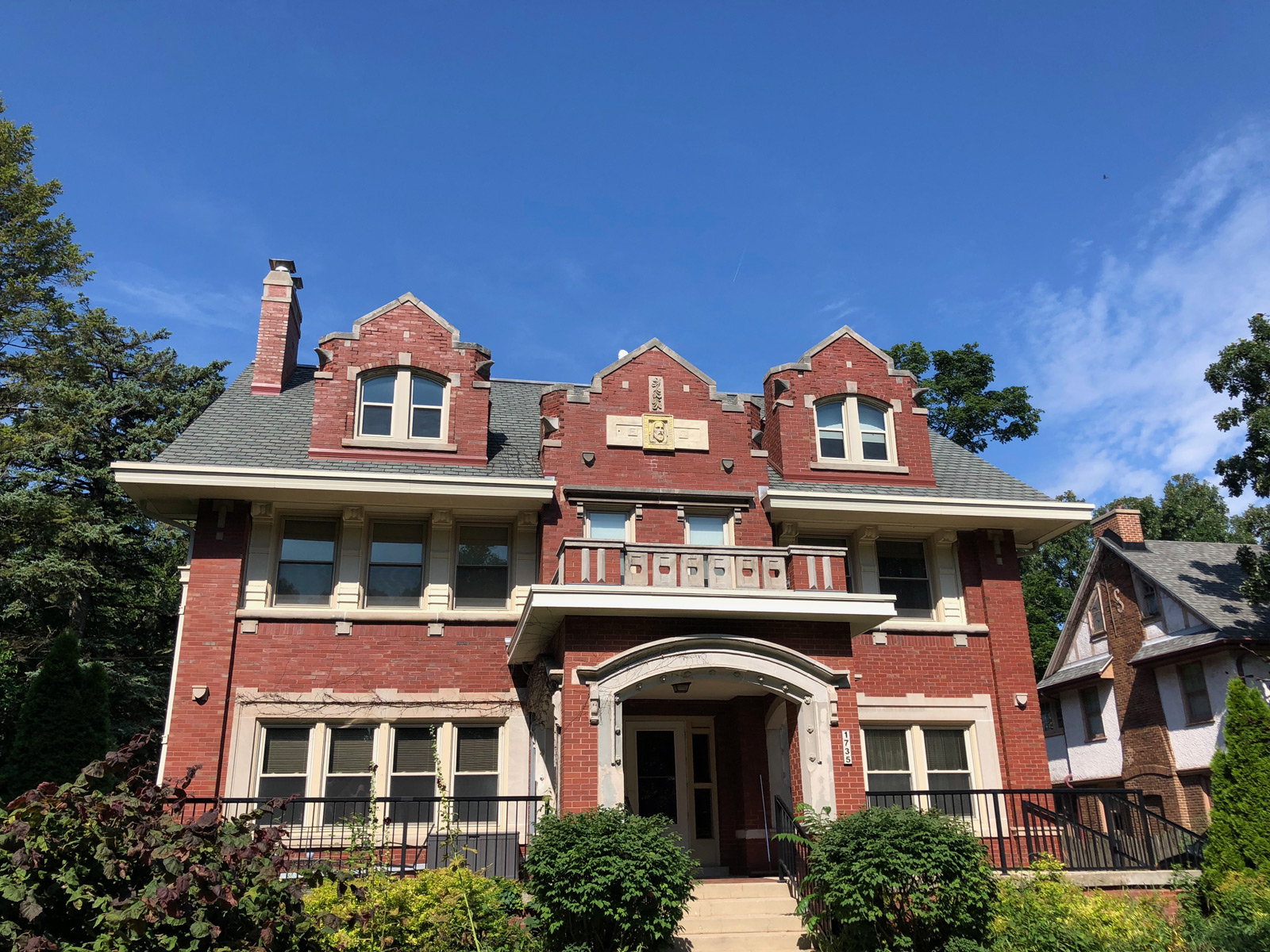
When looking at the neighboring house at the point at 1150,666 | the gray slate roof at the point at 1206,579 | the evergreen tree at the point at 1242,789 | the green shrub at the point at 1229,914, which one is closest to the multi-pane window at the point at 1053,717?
the neighboring house at the point at 1150,666

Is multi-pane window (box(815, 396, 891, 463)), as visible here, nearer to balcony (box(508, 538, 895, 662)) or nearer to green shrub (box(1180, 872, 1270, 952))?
balcony (box(508, 538, 895, 662))

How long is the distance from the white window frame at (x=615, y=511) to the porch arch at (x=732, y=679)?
3236 mm

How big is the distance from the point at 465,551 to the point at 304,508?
2.61 m

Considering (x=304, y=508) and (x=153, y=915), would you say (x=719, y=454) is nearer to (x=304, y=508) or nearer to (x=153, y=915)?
(x=304, y=508)

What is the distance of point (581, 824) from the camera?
33.7ft

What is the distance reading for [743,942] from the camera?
11.0 m

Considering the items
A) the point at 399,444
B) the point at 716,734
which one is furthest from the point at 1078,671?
the point at 399,444

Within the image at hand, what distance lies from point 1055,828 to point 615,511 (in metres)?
7.97

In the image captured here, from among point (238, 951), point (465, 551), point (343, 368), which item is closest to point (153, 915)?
point (238, 951)

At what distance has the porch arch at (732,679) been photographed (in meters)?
11.8

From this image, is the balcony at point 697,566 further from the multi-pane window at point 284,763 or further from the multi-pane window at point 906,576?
the multi-pane window at point 284,763

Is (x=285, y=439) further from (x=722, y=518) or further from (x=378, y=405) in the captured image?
(x=722, y=518)

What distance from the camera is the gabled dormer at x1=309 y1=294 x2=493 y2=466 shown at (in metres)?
15.7

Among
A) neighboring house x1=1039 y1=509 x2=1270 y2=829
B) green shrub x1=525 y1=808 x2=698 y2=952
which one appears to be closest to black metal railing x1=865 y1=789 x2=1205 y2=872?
green shrub x1=525 y1=808 x2=698 y2=952
